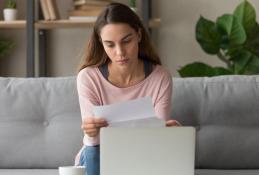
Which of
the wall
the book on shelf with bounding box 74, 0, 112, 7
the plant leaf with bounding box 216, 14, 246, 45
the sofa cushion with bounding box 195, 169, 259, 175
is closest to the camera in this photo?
the sofa cushion with bounding box 195, 169, 259, 175

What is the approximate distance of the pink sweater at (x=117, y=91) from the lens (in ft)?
6.27

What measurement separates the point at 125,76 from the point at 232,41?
1337 mm

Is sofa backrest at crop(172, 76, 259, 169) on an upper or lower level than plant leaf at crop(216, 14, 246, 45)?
lower

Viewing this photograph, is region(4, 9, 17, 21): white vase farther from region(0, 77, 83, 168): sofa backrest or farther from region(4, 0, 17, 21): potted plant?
region(0, 77, 83, 168): sofa backrest

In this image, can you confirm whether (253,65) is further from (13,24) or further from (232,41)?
(13,24)

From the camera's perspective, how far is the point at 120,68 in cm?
192

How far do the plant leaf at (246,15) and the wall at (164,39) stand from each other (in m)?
0.32

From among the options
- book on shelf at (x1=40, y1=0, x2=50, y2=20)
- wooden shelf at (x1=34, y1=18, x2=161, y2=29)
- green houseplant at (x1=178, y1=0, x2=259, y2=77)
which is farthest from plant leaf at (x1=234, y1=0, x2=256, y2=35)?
book on shelf at (x1=40, y1=0, x2=50, y2=20)

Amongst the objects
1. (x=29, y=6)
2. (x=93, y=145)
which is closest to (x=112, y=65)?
(x=93, y=145)

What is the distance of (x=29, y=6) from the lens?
325 centimetres

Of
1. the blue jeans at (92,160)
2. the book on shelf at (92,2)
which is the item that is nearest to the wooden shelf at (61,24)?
the book on shelf at (92,2)

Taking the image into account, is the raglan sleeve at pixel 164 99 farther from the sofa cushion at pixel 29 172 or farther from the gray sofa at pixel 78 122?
the sofa cushion at pixel 29 172

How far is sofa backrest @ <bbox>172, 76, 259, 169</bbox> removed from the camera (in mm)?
2135

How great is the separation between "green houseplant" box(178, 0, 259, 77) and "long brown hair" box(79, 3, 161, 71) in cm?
110
